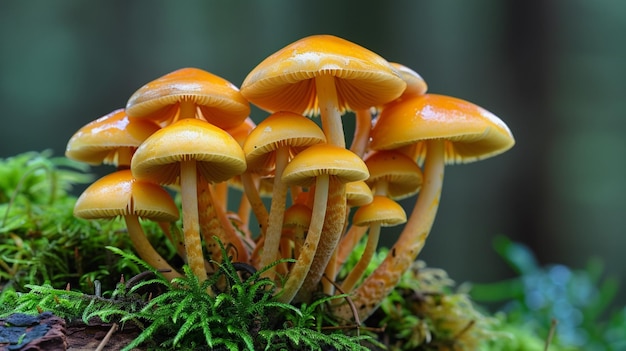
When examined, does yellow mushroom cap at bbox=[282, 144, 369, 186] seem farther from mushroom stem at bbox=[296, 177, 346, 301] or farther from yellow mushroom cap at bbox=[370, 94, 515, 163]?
yellow mushroom cap at bbox=[370, 94, 515, 163]

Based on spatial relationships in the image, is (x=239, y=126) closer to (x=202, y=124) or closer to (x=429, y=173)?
(x=202, y=124)

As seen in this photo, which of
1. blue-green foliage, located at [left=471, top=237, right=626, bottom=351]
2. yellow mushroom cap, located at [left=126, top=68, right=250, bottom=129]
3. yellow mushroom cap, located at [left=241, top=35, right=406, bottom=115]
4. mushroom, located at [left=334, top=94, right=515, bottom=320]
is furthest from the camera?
blue-green foliage, located at [left=471, top=237, right=626, bottom=351]

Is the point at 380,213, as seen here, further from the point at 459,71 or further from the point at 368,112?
the point at 459,71

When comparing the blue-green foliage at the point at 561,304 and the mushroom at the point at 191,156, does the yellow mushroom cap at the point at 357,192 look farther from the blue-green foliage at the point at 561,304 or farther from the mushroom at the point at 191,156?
the blue-green foliage at the point at 561,304

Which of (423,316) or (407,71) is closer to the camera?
(407,71)

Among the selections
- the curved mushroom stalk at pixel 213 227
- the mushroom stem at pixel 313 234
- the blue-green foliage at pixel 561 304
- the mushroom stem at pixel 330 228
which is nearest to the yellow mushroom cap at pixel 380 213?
the mushroom stem at pixel 330 228

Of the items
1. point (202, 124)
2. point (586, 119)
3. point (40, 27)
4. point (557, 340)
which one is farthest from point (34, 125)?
point (586, 119)

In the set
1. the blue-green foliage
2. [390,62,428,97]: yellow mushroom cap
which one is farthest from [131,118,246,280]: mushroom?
the blue-green foliage
